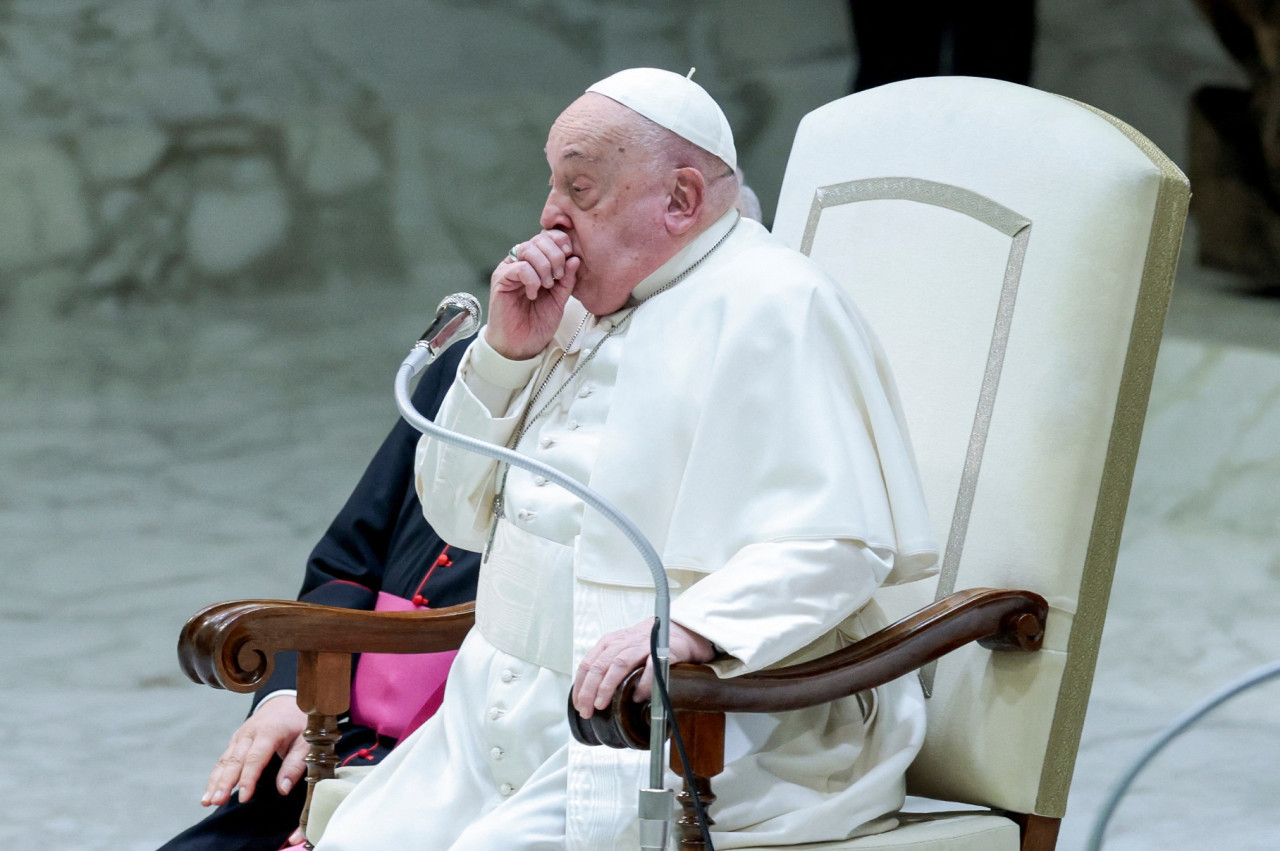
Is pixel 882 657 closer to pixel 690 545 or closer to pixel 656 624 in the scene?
pixel 690 545

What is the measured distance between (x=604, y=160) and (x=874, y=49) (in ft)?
21.2

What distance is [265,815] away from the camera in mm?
2811

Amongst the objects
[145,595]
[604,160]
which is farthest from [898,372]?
[145,595]

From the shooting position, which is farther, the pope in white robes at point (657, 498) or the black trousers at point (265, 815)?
the black trousers at point (265, 815)

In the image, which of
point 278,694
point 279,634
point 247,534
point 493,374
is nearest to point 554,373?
point 493,374

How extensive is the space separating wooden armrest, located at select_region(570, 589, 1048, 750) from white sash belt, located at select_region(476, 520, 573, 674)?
33 centimetres

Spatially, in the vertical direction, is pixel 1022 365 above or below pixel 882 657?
above

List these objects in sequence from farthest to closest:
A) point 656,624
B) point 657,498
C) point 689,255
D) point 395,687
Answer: point 395,687, point 689,255, point 657,498, point 656,624

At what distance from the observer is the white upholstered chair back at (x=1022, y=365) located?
2227 millimetres

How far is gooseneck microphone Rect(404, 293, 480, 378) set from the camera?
1.96 m

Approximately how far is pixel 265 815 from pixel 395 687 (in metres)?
0.31

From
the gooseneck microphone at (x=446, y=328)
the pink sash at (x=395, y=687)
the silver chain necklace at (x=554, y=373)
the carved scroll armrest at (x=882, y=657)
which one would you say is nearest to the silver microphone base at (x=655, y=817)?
the carved scroll armrest at (x=882, y=657)

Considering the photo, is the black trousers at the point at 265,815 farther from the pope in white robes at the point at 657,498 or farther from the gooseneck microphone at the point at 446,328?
the gooseneck microphone at the point at 446,328

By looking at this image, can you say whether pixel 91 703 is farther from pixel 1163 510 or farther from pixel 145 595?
pixel 1163 510
